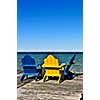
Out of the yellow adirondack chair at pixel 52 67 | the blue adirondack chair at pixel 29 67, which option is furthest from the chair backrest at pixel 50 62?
the blue adirondack chair at pixel 29 67

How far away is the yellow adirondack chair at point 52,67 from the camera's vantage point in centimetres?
380

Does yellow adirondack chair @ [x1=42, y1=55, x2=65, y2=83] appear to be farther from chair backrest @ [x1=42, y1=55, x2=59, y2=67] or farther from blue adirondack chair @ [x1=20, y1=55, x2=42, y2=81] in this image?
blue adirondack chair @ [x1=20, y1=55, x2=42, y2=81]

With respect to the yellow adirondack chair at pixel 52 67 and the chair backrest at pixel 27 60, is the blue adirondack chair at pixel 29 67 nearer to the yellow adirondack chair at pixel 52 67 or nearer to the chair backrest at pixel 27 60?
the chair backrest at pixel 27 60

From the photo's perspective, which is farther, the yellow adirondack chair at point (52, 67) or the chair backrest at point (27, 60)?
the chair backrest at point (27, 60)

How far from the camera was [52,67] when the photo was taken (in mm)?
Answer: 3852

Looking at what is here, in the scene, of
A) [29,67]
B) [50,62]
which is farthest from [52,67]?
[29,67]

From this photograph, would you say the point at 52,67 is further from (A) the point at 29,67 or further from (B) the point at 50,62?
(A) the point at 29,67

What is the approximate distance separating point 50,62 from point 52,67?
117mm

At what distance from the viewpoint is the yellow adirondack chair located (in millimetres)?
3799

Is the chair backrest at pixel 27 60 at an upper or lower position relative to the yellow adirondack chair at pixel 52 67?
upper
